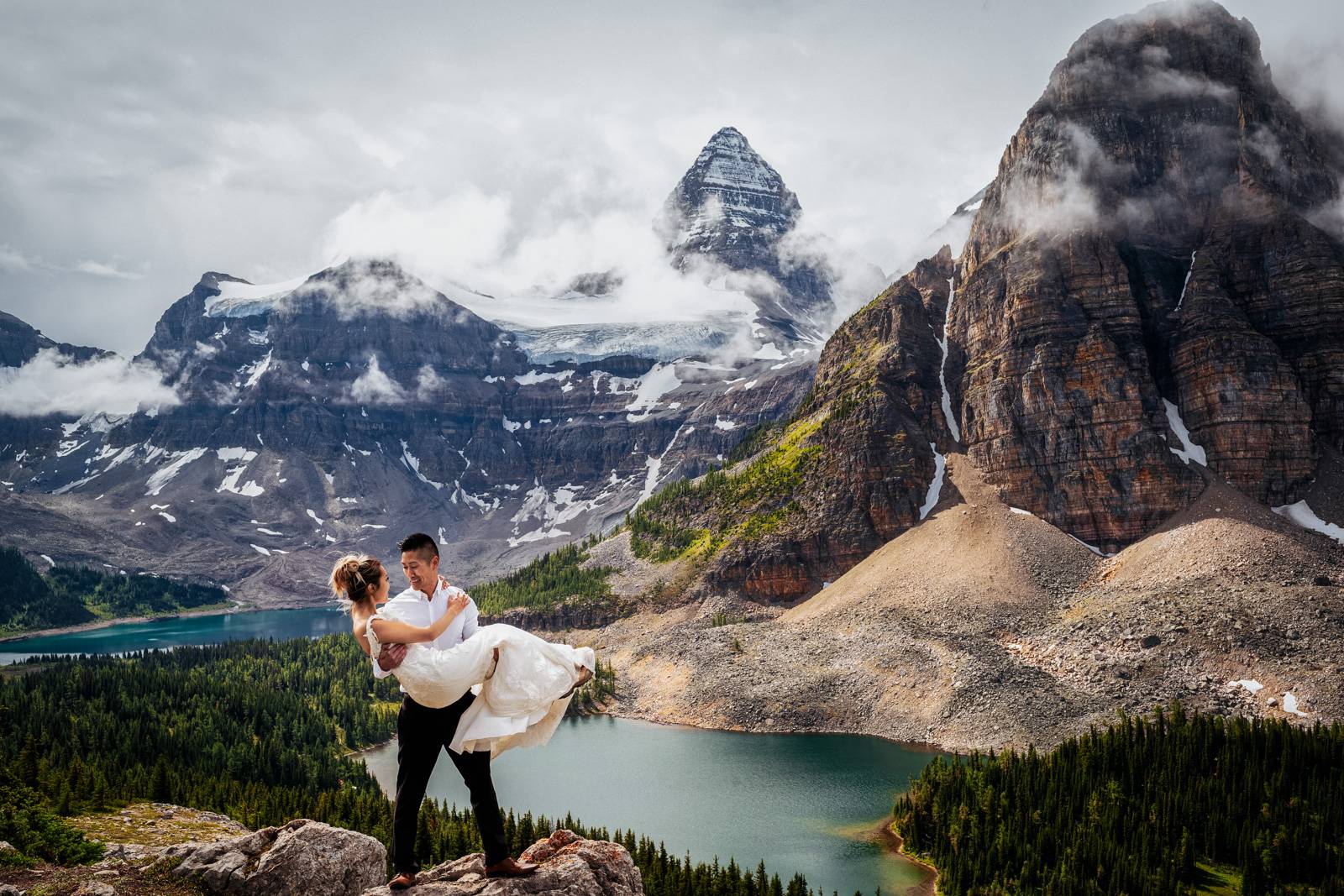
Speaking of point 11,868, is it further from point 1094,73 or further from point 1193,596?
point 1094,73

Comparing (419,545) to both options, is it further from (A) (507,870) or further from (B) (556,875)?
(B) (556,875)

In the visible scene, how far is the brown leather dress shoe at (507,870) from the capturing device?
12.4m

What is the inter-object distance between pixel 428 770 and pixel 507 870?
1.76 meters

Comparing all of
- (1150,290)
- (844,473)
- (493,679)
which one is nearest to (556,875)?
(493,679)

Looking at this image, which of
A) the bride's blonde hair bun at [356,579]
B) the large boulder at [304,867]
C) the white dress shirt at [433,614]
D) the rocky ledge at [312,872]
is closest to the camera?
the white dress shirt at [433,614]

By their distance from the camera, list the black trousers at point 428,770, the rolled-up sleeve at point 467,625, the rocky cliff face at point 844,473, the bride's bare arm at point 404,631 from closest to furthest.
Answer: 1. the bride's bare arm at point 404,631
2. the rolled-up sleeve at point 467,625
3. the black trousers at point 428,770
4. the rocky cliff face at point 844,473

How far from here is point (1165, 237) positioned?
379 ft

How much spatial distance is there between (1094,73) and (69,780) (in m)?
128

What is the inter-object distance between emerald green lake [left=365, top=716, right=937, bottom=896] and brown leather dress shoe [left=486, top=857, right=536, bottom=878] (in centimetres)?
4110

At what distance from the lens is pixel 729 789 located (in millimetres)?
67500

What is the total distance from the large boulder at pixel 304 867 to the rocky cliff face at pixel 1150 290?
9699 centimetres

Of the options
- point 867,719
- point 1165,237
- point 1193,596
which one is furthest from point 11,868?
point 1165,237

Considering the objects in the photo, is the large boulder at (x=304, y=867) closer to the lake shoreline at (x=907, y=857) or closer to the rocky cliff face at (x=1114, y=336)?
the lake shoreline at (x=907, y=857)

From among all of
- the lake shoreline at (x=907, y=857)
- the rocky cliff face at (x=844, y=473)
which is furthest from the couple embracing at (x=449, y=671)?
the rocky cliff face at (x=844, y=473)
